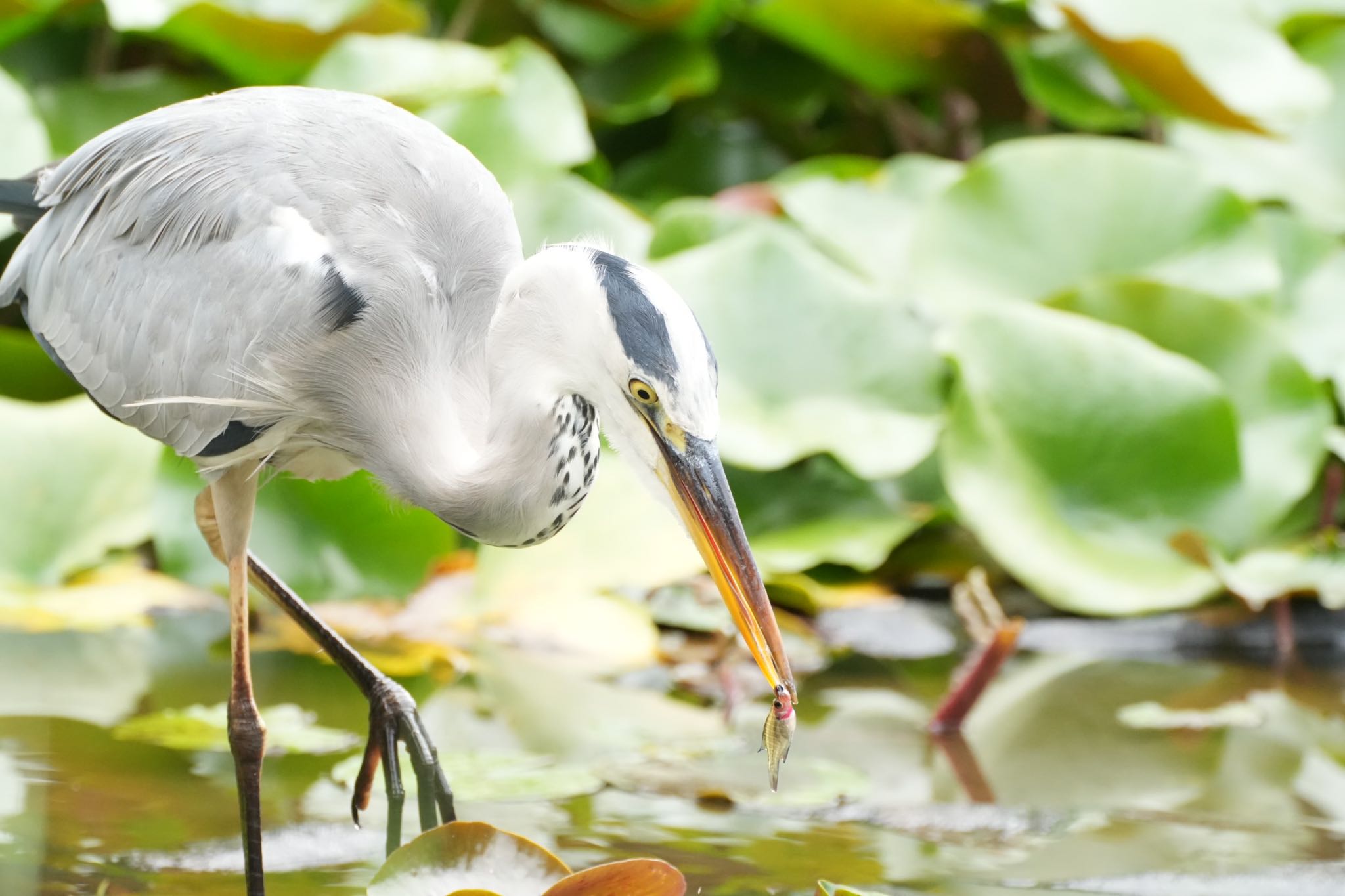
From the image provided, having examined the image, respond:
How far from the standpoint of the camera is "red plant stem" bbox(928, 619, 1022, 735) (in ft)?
11.2

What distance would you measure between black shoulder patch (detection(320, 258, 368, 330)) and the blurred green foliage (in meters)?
1.39

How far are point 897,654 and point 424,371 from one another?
79.3 inches

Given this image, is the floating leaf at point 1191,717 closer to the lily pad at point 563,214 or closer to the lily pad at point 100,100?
the lily pad at point 563,214

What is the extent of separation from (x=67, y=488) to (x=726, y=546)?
2.39m

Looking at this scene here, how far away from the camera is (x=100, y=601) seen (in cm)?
381

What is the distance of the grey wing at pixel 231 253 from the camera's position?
266 cm

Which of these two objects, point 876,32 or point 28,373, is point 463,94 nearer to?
point 28,373

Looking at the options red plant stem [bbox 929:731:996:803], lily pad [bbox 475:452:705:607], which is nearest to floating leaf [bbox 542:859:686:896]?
red plant stem [bbox 929:731:996:803]

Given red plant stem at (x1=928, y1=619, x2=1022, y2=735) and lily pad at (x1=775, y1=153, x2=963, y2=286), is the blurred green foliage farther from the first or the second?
red plant stem at (x1=928, y1=619, x2=1022, y2=735)

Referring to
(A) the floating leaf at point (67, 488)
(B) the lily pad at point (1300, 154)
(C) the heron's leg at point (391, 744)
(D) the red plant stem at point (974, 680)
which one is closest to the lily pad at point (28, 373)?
(A) the floating leaf at point (67, 488)

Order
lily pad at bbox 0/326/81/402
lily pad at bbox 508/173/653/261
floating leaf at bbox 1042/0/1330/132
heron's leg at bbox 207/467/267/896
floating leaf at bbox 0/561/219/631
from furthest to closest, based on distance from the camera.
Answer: floating leaf at bbox 1042/0/1330/132, lily pad at bbox 508/173/653/261, lily pad at bbox 0/326/81/402, floating leaf at bbox 0/561/219/631, heron's leg at bbox 207/467/267/896

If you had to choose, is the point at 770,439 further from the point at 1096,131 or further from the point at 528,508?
the point at 1096,131

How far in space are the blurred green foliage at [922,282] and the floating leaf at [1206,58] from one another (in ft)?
0.04

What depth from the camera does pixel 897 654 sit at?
426 cm
